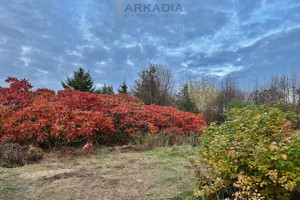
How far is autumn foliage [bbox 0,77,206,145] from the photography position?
490cm

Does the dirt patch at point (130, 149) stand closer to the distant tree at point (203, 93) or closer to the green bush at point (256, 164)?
the green bush at point (256, 164)

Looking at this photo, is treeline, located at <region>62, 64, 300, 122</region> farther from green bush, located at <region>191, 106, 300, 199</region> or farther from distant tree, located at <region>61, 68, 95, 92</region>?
green bush, located at <region>191, 106, 300, 199</region>

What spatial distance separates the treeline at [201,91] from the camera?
14617mm

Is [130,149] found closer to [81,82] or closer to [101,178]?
[101,178]

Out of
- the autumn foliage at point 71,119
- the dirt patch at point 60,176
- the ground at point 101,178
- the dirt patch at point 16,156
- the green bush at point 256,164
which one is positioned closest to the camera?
the green bush at point 256,164

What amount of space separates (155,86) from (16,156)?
1125 centimetres

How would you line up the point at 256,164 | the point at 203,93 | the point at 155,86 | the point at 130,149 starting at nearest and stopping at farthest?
the point at 256,164 < the point at 130,149 < the point at 155,86 < the point at 203,93

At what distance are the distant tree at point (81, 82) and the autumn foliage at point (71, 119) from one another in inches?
339

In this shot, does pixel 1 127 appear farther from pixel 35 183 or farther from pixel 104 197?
pixel 104 197

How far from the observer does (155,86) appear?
1481 centimetres

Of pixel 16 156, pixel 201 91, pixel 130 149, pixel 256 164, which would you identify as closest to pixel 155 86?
pixel 201 91

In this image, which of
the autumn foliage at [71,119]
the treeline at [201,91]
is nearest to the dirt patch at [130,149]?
the autumn foliage at [71,119]

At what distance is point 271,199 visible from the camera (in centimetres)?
195

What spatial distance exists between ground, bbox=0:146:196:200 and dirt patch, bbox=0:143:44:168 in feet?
0.64
